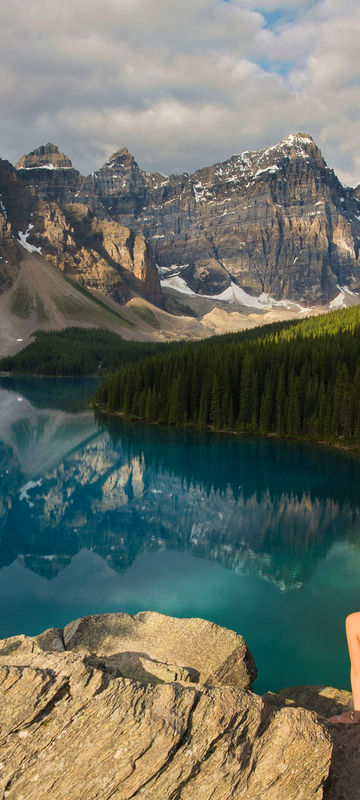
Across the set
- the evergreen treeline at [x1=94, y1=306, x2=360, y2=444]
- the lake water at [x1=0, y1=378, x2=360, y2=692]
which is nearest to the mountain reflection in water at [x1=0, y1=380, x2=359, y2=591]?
the lake water at [x1=0, y1=378, x2=360, y2=692]

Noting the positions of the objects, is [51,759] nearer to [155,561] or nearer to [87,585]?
[87,585]

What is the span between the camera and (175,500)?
4253 cm

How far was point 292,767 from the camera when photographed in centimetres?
661

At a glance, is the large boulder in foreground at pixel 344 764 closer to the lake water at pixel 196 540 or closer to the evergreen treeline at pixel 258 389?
the lake water at pixel 196 540

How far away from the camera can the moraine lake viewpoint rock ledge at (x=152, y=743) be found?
6230 mm

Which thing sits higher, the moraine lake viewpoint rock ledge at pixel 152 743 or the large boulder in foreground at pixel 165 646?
the moraine lake viewpoint rock ledge at pixel 152 743

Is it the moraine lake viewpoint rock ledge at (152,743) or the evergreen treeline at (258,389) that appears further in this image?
the evergreen treeline at (258,389)

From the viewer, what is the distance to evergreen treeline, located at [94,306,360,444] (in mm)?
71625

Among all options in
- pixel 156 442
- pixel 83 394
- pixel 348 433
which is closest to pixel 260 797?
pixel 156 442

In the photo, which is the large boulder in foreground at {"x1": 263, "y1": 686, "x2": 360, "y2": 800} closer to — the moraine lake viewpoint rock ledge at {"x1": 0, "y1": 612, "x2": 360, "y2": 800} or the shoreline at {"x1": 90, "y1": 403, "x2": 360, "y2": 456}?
the moraine lake viewpoint rock ledge at {"x1": 0, "y1": 612, "x2": 360, "y2": 800}

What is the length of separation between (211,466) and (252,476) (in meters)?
5.86

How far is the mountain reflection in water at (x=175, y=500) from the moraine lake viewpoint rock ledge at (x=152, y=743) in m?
18.4

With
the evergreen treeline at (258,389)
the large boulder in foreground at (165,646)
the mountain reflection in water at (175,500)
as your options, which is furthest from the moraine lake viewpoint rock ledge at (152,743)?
the evergreen treeline at (258,389)

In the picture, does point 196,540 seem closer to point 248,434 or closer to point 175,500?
point 175,500
